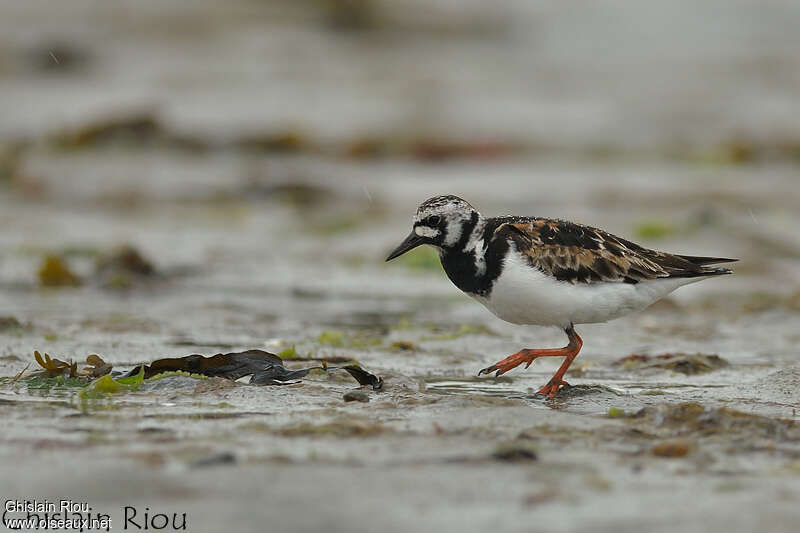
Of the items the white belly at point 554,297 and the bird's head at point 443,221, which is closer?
the white belly at point 554,297

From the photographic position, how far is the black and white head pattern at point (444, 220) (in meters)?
4.77

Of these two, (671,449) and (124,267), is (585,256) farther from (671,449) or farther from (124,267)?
(124,267)

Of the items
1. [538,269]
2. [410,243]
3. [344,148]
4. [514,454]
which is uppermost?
[344,148]

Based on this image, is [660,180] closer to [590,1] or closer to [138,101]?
[138,101]

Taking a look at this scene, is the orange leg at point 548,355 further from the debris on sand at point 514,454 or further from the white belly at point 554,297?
the debris on sand at point 514,454

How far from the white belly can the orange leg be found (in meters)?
0.11

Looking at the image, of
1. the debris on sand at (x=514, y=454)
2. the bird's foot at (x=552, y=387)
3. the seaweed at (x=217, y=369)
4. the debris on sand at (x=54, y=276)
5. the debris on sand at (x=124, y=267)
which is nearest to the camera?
the debris on sand at (x=514, y=454)

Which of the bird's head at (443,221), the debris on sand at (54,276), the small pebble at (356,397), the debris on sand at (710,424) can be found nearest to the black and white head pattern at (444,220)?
the bird's head at (443,221)

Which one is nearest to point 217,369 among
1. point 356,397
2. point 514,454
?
point 356,397

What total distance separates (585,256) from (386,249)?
449cm

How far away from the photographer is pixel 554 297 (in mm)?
4645

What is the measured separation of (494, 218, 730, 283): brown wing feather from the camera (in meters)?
4.71

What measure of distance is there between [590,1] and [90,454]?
19.4 m

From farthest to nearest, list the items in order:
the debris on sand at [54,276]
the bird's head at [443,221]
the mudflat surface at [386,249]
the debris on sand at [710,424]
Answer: the debris on sand at [54,276] → the bird's head at [443,221] → the debris on sand at [710,424] → the mudflat surface at [386,249]
